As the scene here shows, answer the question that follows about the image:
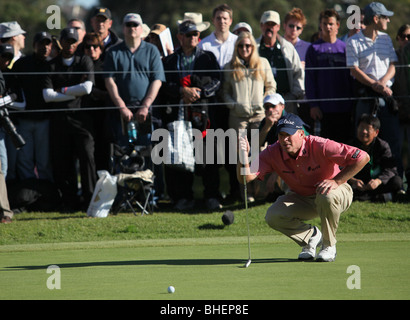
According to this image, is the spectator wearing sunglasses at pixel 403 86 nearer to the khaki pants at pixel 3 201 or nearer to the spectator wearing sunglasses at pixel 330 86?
the spectator wearing sunglasses at pixel 330 86

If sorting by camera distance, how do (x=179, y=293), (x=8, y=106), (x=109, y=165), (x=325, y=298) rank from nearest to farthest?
(x=325, y=298) < (x=179, y=293) < (x=8, y=106) < (x=109, y=165)

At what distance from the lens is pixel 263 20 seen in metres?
11.7

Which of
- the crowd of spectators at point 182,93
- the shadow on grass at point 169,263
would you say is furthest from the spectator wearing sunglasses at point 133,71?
the shadow on grass at point 169,263

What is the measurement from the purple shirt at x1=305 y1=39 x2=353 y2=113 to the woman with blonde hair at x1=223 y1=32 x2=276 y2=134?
645mm

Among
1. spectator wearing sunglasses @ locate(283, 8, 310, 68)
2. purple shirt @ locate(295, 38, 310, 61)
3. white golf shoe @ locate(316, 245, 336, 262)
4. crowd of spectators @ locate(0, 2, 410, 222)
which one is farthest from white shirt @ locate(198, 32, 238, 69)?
white golf shoe @ locate(316, 245, 336, 262)

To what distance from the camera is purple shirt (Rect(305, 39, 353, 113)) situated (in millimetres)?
11328

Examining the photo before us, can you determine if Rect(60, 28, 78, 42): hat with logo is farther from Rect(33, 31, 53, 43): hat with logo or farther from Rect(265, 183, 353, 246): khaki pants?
Rect(265, 183, 353, 246): khaki pants

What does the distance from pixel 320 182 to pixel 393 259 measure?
0.96 meters

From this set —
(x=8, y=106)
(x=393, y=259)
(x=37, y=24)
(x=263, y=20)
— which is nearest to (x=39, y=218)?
(x=8, y=106)

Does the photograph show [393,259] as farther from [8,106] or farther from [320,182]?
[8,106]

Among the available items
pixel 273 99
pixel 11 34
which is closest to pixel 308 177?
pixel 273 99

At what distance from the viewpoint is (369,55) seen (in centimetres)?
1109

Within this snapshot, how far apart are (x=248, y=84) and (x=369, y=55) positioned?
1.75 meters

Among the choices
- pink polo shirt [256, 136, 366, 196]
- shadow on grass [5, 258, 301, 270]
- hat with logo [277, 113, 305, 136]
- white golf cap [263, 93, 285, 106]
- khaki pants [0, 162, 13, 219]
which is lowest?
khaki pants [0, 162, 13, 219]
